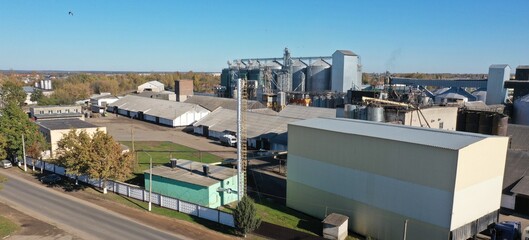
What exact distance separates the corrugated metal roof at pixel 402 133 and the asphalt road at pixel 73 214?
13.6 m

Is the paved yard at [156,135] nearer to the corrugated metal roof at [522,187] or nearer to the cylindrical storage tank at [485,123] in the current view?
the cylindrical storage tank at [485,123]

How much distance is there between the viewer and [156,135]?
6062 centimetres

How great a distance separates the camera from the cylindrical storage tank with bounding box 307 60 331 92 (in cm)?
8844

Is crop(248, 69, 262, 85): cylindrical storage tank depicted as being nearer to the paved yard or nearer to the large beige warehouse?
the paved yard

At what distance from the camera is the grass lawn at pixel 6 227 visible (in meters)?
24.2

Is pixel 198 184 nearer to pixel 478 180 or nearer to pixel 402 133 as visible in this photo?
pixel 402 133

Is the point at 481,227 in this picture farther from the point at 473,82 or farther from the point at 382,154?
the point at 473,82

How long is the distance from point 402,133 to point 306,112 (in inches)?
1411

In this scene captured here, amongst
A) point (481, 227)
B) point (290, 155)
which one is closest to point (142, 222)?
point (290, 155)

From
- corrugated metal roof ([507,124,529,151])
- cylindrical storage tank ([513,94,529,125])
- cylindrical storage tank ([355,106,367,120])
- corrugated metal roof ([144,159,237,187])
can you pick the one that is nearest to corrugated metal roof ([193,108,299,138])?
cylindrical storage tank ([355,106,367,120])

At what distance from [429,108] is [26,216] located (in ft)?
118

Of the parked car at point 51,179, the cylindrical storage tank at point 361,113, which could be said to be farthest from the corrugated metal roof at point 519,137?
the parked car at point 51,179

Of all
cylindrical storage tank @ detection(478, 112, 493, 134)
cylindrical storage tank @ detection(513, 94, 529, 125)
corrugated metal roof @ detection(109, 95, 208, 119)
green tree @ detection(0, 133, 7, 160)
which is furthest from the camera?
corrugated metal roof @ detection(109, 95, 208, 119)

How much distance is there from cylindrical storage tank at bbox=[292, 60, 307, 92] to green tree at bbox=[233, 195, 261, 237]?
67.1m
